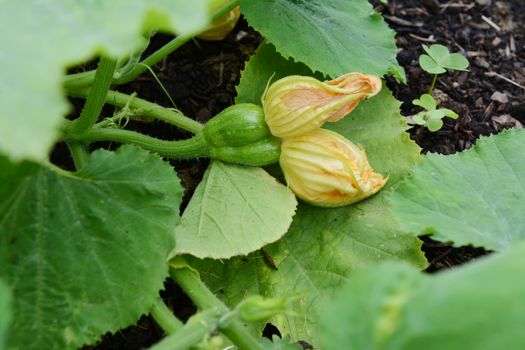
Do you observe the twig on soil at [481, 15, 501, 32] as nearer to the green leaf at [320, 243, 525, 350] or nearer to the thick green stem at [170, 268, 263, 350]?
the thick green stem at [170, 268, 263, 350]

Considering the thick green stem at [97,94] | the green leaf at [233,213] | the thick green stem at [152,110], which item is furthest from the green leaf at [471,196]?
the thick green stem at [97,94]

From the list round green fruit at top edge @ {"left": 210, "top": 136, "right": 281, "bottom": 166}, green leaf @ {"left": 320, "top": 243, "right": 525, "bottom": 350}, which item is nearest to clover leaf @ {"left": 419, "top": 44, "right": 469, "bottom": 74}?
round green fruit at top edge @ {"left": 210, "top": 136, "right": 281, "bottom": 166}

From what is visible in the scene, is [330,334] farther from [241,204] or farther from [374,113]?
[374,113]

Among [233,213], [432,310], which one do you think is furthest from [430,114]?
[432,310]

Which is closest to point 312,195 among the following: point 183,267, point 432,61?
point 183,267

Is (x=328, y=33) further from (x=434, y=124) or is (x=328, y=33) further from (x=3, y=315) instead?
(x=3, y=315)

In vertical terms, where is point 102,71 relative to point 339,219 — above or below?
above
